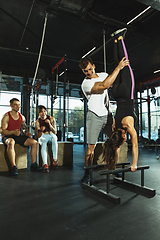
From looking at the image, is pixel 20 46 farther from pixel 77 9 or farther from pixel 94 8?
pixel 77 9

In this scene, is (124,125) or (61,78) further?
(61,78)

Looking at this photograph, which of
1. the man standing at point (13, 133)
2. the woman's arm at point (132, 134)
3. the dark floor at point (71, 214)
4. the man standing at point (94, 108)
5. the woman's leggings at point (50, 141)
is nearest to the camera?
the dark floor at point (71, 214)

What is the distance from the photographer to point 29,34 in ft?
18.6

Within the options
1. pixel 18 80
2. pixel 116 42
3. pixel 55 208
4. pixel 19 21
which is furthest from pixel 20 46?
pixel 55 208

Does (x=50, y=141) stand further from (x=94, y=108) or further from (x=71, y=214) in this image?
(x=71, y=214)

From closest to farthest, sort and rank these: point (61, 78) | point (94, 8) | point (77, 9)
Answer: point (77, 9) → point (94, 8) → point (61, 78)

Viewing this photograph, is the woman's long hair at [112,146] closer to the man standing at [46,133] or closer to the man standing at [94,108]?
the man standing at [94,108]

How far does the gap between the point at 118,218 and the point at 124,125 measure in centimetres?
71

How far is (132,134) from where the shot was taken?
1488 millimetres

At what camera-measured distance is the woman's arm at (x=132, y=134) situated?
4.89ft

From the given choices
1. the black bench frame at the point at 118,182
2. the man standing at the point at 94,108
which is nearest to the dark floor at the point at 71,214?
the black bench frame at the point at 118,182

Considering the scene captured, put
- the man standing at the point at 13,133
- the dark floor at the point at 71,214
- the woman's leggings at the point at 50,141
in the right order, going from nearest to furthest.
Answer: the dark floor at the point at 71,214
the man standing at the point at 13,133
the woman's leggings at the point at 50,141

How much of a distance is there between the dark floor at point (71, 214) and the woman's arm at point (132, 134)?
13.5 inches

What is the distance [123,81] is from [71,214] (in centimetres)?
112
